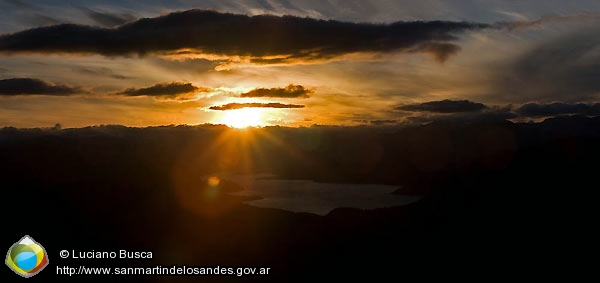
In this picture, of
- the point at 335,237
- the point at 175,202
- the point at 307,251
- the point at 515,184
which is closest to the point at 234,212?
the point at 175,202

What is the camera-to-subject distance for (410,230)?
9138 cm

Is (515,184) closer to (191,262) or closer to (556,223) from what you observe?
(556,223)

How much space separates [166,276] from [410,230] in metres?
45.6

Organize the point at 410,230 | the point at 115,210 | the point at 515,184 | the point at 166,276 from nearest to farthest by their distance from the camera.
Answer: the point at 166,276
the point at 410,230
the point at 115,210
the point at 515,184

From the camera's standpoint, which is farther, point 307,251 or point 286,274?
point 307,251

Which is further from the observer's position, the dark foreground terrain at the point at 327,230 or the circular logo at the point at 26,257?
the dark foreground terrain at the point at 327,230

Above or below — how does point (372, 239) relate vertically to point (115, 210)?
below

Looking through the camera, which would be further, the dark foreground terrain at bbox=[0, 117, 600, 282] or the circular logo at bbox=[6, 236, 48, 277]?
the dark foreground terrain at bbox=[0, 117, 600, 282]

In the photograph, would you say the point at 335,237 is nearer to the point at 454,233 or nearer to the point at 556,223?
the point at 454,233

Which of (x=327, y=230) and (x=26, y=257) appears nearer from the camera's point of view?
(x=26, y=257)

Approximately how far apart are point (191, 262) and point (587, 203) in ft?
224

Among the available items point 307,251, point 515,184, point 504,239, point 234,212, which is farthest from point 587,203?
point 234,212

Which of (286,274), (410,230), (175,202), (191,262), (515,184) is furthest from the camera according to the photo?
(175,202)

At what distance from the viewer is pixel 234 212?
13412 centimetres
